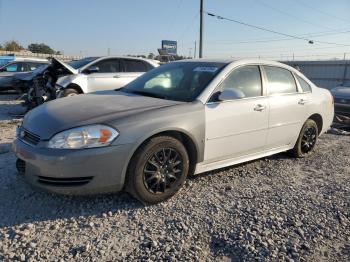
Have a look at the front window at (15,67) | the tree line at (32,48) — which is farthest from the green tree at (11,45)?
the front window at (15,67)

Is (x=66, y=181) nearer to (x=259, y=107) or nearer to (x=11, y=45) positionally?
(x=259, y=107)

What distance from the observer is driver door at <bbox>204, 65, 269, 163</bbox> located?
4215mm

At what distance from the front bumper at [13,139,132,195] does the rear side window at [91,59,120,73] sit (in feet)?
21.8

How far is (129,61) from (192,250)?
8136 mm

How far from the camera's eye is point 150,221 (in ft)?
11.4

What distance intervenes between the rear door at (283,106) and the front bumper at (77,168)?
2.36m

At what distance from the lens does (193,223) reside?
347 cm

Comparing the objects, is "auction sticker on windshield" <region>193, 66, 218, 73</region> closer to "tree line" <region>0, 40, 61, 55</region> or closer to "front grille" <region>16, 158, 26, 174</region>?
"front grille" <region>16, 158, 26, 174</region>

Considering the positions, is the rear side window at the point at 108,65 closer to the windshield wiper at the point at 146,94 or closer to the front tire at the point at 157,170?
the windshield wiper at the point at 146,94

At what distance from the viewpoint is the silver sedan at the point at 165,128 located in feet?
11.1

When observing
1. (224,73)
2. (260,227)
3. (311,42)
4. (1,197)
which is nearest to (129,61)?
(224,73)

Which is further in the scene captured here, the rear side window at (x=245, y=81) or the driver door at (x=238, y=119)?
the rear side window at (x=245, y=81)

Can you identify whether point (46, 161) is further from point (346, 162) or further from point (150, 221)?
point (346, 162)

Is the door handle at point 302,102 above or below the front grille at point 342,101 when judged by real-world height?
above
